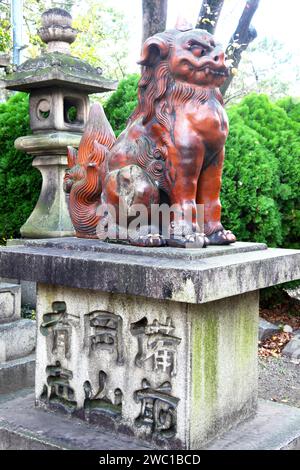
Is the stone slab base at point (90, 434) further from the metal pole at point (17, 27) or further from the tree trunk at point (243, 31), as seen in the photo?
the metal pole at point (17, 27)

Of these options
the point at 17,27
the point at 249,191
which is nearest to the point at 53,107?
the point at 249,191

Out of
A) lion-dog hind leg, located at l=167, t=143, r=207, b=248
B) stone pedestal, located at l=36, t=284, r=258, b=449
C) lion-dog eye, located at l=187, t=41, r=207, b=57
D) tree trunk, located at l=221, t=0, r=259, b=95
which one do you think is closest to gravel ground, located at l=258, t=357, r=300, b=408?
stone pedestal, located at l=36, t=284, r=258, b=449

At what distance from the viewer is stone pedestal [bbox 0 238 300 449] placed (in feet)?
8.54

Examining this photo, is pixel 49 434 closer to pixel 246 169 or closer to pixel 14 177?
pixel 246 169

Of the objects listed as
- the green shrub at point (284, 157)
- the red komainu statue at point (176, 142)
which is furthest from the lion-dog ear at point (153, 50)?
the green shrub at point (284, 157)

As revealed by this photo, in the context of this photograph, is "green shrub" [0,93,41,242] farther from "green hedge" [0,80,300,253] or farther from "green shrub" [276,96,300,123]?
"green shrub" [276,96,300,123]

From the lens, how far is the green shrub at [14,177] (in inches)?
268

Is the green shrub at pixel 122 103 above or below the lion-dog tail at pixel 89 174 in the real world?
above

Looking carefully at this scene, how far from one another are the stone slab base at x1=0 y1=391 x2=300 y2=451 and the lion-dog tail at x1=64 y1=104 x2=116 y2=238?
41.9 inches

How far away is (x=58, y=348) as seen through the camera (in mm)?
3100

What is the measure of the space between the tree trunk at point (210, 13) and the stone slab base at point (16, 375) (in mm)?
5114

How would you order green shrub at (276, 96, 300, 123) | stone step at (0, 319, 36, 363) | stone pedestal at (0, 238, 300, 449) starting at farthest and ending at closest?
green shrub at (276, 96, 300, 123), stone step at (0, 319, 36, 363), stone pedestal at (0, 238, 300, 449)

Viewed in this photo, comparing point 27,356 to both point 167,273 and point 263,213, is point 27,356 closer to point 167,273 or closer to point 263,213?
point 167,273

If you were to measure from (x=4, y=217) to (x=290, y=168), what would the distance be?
11.6 ft
